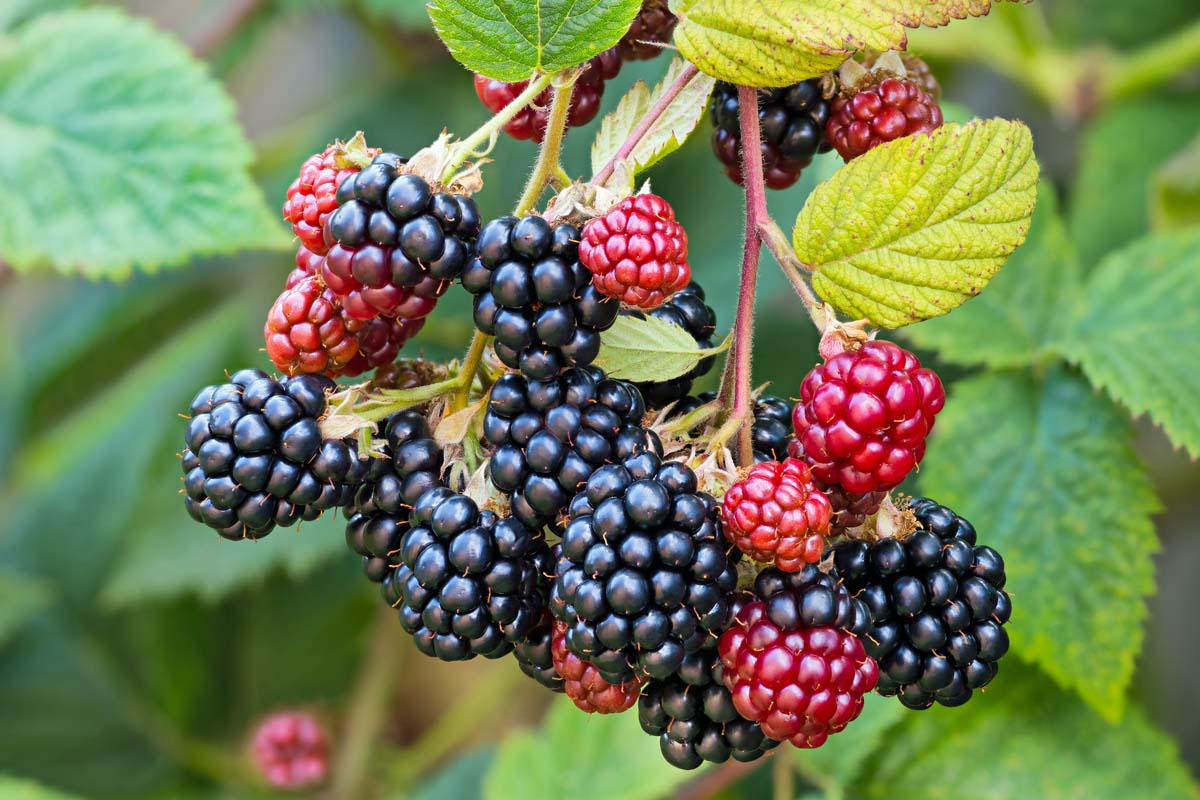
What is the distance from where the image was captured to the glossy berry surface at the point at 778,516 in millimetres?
793

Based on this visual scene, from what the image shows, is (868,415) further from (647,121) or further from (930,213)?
(647,121)

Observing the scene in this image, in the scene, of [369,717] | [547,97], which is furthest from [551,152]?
[369,717]

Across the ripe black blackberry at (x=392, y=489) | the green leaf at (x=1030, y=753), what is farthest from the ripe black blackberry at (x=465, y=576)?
the green leaf at (x=1030, y=753)

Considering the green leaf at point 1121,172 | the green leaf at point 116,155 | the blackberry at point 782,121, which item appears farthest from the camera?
the green leaf at point 1121,172

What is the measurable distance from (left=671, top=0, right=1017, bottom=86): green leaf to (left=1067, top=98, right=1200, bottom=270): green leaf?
1.29 meters

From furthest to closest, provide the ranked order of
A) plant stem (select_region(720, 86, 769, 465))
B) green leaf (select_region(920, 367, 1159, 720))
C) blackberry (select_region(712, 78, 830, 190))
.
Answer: green leaf (select_region(920, 367, 1159, 720))
blackberry (select_region(712, 78, 830, 190))
plant stem (select_region(720, 86, 769, 465))

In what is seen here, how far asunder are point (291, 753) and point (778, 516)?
179cm

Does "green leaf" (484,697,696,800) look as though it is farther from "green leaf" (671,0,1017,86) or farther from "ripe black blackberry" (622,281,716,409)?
"green leaf" (671,0,1017,86)

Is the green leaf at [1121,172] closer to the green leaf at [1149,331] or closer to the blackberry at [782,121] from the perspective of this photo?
the green leaf at [1149,331]

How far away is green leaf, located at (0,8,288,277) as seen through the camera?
1.64 meters

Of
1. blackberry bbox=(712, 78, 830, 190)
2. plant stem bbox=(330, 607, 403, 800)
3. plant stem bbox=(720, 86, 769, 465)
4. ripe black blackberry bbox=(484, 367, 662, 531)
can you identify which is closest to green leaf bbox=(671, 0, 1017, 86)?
plant stem bbox=(720, 86, 769, 465)

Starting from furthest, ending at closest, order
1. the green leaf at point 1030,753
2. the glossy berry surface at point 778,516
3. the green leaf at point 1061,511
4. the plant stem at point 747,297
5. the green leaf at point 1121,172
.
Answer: the green leaf at point 1121,172, the green leaf at point 1030,753, the green leaf at point 1061,511, the plant stem at point 747,297, the glossy berry surface at point 778,516

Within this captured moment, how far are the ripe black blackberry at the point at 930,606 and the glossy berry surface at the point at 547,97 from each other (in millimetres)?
486

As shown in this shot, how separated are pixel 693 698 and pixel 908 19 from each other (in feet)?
1.86
